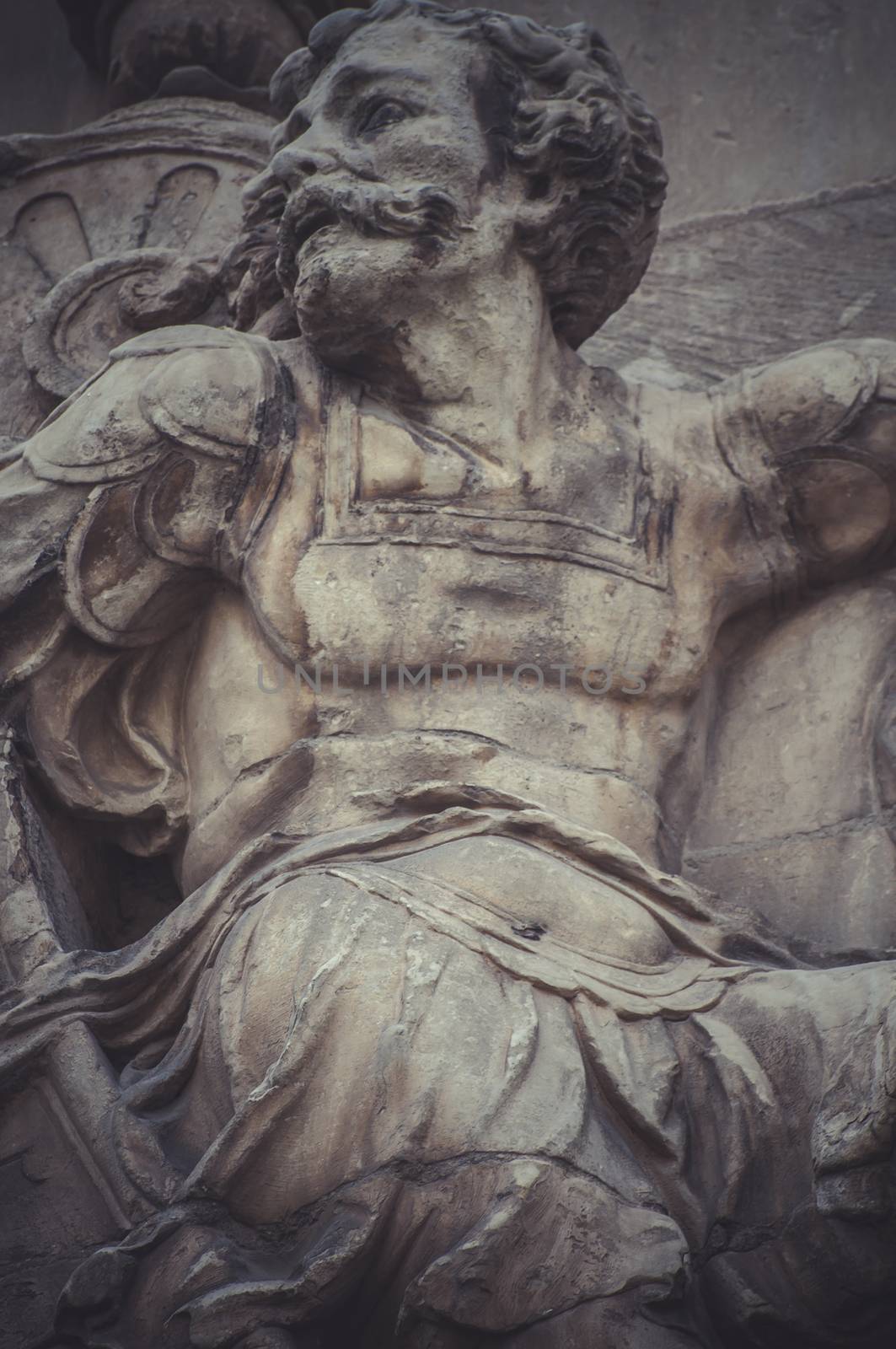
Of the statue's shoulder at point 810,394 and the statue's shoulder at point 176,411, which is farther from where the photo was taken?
the statue's shoulder at point 810,394

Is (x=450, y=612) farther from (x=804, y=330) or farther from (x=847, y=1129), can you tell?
(x=804, y=330)

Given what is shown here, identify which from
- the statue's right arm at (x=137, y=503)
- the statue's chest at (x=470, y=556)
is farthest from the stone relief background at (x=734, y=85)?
the statue's right arm at (x=137, y=503)

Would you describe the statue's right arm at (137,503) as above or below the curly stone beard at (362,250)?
below

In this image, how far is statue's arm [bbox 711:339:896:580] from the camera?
169 inches

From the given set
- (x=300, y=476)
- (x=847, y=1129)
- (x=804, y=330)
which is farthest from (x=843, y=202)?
(x=847, y=1129)

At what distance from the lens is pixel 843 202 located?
571cm

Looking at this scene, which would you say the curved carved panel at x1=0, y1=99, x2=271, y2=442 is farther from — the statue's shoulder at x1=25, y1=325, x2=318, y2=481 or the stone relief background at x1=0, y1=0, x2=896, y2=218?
the statue's shoulder at x1=25, y1=325, x2=318, y2=481

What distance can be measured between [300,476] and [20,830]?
835 mm

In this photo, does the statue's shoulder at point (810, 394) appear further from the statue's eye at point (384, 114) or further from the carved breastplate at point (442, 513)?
the statue's eye at point (384, 114)

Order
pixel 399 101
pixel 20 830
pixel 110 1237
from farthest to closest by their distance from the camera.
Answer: pixel 399 101
pixel 20 830
pixel 110 1237

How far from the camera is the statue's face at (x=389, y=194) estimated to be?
4.18m

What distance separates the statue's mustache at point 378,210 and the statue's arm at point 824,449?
2.20 feet

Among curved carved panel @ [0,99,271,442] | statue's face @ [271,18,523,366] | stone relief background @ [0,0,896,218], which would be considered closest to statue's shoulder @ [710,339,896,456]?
statue's face @ [271,18,523,366]

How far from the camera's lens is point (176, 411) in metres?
4.17
